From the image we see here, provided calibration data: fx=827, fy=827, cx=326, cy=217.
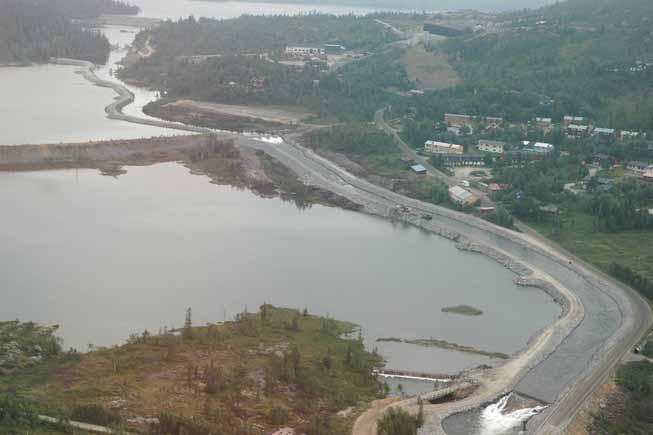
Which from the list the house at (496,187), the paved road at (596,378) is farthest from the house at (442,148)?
the paved road at (596,378)

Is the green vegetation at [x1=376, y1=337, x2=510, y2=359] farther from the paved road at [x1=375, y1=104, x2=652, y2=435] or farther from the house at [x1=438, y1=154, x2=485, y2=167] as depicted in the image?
the house at [x1=438, y1=154, x2=485, y2=167]

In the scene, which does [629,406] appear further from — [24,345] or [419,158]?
[419,158]

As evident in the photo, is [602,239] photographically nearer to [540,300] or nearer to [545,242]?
[545,242]

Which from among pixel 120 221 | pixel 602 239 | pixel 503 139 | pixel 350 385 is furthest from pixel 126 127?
pixel 350 385

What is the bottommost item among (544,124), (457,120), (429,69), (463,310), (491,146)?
(463,310)

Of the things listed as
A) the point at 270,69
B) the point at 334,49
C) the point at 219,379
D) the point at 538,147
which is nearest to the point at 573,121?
the point at 538,147

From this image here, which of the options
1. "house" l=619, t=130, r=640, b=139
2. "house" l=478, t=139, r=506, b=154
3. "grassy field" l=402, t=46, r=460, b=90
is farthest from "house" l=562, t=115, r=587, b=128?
"grassy field" l=402, t=46, r=460, b=90

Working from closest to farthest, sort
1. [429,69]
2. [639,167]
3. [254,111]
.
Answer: [639,167]
[254,111]
[429,69]

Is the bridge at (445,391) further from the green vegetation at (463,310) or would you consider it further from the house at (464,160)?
the house at (464,160)
